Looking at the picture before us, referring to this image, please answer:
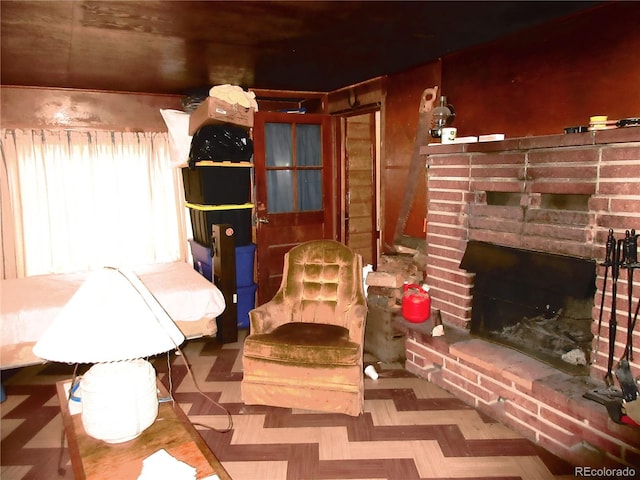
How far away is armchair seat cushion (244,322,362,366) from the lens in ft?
9.43

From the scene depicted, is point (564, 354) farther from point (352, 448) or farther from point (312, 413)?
point (312, 413)

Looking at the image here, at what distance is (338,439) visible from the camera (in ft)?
8.81

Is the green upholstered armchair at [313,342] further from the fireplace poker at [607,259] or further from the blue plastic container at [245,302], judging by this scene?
the fireplace poker at [607,259]

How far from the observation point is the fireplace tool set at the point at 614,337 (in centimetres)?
216

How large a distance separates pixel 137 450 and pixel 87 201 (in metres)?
3.73

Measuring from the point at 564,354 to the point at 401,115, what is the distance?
2.40m

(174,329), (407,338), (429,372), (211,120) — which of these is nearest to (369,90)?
(211,120)

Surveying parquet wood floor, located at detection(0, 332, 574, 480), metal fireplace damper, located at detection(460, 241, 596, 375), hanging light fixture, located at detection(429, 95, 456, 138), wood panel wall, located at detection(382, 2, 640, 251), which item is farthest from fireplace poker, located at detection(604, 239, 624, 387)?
hanging light fixture, located at detection(429, 95, 456, 138)

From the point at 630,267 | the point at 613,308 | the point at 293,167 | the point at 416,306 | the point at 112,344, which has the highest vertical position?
the point at 293,167

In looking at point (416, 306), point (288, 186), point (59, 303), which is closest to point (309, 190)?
point (288, 186)

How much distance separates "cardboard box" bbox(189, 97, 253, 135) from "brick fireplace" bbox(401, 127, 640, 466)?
6.13 ft

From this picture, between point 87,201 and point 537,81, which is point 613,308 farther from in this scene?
point 87,201

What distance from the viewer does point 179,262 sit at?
4902 millimetres

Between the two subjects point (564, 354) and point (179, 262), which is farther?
point (179, 262)
